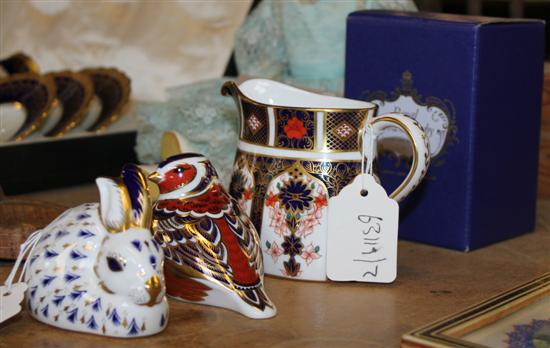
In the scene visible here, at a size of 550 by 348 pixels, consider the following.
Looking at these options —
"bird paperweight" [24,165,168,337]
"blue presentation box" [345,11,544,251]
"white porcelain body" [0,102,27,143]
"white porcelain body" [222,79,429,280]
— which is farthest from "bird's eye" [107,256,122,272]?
"white porcelain body" [0,102,27,143]

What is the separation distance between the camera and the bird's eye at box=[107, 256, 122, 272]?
603 millimetres

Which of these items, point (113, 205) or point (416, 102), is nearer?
point (113, 205)

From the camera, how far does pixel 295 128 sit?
2.45 feet

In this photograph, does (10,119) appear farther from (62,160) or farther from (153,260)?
(153,260)

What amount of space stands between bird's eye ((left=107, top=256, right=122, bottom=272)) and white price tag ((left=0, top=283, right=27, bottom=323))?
3.1 inches

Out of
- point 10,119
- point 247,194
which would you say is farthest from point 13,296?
point 10,119

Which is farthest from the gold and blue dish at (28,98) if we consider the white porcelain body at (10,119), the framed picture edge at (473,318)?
the framed picture edge at (473,318)

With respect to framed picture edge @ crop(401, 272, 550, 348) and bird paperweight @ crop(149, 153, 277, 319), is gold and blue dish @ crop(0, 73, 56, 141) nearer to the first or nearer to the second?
bird paperweight @ crop(149, 153, 277, 319)

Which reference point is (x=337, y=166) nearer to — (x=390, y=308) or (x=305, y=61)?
(x=390, y=308)

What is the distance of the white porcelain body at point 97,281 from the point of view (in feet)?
1.97

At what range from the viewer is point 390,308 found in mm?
707

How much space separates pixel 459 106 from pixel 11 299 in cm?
43

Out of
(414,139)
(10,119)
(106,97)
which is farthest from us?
(106,97)

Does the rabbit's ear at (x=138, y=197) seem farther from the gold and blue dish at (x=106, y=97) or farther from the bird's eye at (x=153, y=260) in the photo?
the gold and blue dish at (x=106, y=97)
